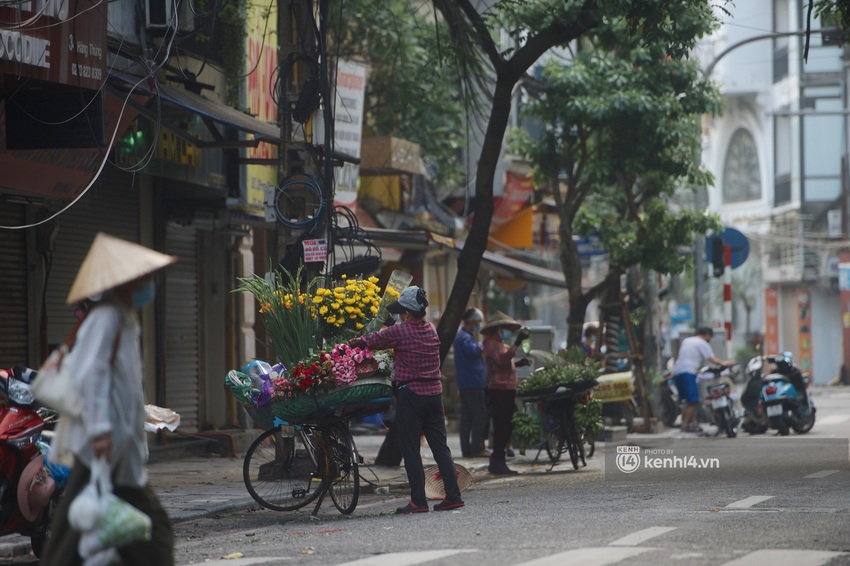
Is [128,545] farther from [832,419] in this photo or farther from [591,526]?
[832,419]

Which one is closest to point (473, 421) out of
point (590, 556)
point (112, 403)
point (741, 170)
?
point (590, 556)

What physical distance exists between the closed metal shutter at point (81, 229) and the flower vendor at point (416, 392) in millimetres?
5558

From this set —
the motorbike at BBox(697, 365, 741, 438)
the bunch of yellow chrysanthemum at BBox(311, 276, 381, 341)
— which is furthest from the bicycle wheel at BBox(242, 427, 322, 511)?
the motorbike at BBox(697, 365, 741, 438)

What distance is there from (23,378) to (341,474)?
10.6ft

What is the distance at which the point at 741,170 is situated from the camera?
5775 cm

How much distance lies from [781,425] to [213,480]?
33.1 ft

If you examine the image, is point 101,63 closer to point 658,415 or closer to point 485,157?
point 485,157

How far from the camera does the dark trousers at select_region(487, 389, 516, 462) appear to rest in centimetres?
1454

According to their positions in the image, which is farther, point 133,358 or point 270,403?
point 270,403

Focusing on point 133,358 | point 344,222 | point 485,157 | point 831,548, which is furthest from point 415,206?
point 133,358

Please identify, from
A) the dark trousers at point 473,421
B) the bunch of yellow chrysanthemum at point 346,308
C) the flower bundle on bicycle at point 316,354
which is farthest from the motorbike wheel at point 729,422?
the bunch of yellow chrysanthemum at point 346,308

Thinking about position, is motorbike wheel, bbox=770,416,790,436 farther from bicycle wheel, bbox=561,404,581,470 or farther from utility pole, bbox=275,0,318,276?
utility pole, bbox=275,0,318,276

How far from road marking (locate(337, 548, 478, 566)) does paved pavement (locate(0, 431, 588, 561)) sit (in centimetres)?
291

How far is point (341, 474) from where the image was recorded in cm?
1116
